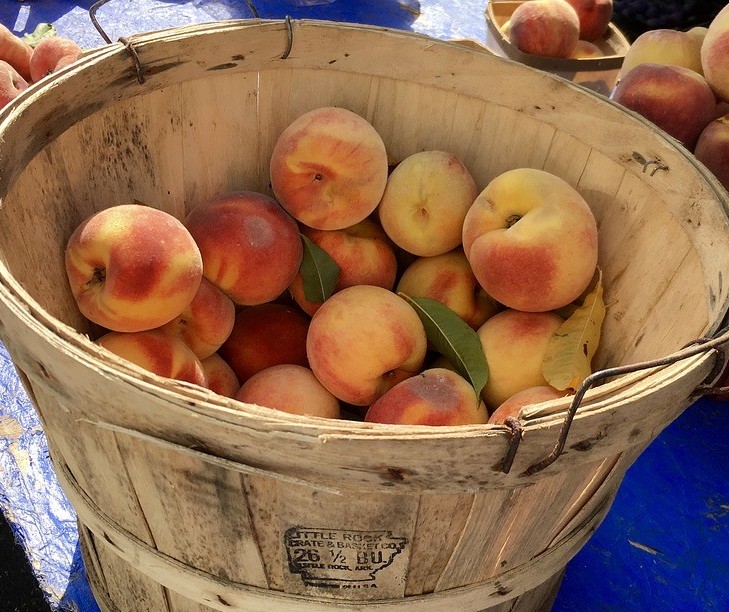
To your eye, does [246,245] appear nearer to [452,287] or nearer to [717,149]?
[452,287]

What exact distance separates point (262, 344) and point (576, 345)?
0.46 m

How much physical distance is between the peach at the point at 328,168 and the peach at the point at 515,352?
0.29 metres

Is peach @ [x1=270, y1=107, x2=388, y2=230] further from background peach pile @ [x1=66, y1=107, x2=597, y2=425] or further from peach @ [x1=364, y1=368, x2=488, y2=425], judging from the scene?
peach @ [x1=364, y1=368, x2=488, y2=425]

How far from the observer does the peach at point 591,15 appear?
1984 mm

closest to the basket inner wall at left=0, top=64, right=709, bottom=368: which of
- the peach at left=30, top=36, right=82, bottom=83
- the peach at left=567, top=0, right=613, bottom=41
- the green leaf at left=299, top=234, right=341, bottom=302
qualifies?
the green leaf at left=299, top=234, right=341, bottom=302

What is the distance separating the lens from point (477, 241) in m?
0.98

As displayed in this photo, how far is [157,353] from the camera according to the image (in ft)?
2.79

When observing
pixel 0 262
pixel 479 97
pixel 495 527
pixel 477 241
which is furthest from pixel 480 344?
pixel 0 262

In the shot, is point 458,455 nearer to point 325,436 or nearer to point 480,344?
point 325,436

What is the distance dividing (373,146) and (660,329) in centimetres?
49

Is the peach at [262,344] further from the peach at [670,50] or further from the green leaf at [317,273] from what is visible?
the peach at [670,50]

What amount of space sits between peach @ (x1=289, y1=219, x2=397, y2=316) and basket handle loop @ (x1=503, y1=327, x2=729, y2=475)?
1.69 ft

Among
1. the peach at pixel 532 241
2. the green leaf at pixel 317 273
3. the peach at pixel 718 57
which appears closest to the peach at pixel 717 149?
the peach at pixel 718 57

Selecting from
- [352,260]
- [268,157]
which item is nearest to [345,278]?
[352,260]
